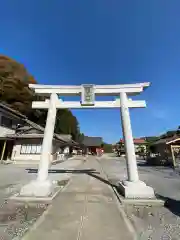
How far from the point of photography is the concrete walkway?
3.70m

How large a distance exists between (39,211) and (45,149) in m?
2.84

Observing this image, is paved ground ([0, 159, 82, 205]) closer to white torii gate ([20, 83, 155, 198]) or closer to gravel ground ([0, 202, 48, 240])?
gravel ground ([0, 202, 48, 240])

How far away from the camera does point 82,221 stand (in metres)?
4.45

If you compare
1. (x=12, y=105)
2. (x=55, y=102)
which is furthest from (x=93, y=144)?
(x=55, y=102)

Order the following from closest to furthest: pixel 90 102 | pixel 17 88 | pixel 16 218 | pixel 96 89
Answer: pixel 16 218, pixel 90 102, pixel 96 89, pixel 17 88

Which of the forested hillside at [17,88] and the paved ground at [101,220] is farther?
the forested hillside at [17,88]

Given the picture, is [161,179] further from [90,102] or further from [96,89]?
[96,89]

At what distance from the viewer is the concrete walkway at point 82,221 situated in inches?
146

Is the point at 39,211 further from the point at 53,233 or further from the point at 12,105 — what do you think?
the point at 12,105

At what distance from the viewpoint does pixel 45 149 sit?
763 cm

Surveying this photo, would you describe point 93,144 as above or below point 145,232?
above

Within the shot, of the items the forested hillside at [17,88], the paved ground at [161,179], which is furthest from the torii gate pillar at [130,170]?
the forested hillside at [17,88]

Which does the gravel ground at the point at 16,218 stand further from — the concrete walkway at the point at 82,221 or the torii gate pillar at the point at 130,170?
the torii gate pillar at the point at 130,170

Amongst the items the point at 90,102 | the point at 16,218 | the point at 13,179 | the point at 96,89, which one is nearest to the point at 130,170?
the point at 90,102
